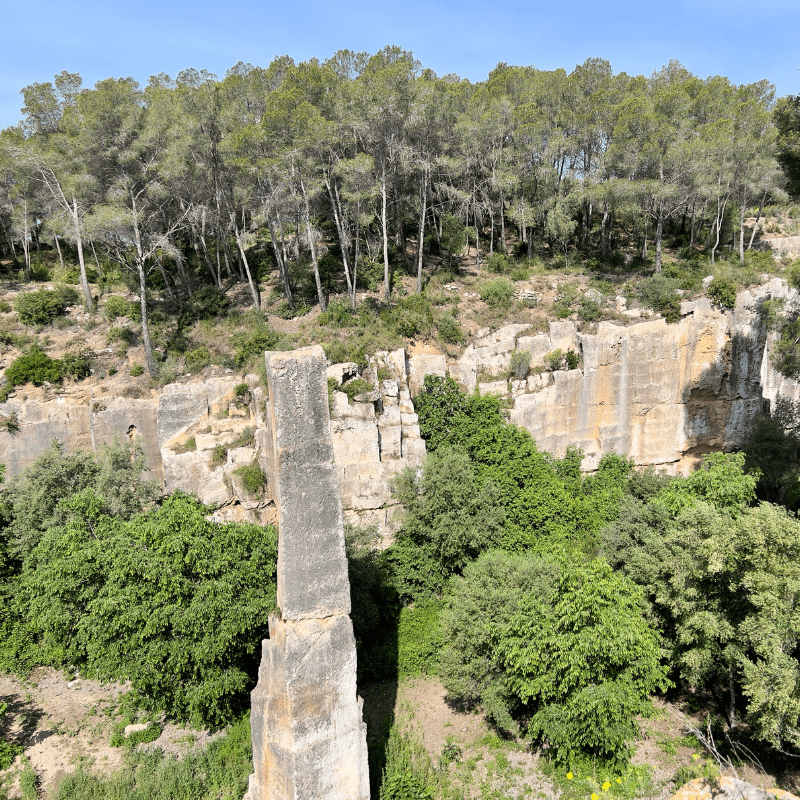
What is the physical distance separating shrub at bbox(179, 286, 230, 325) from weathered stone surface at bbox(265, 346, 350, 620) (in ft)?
57.6

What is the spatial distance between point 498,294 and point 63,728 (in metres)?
22.3

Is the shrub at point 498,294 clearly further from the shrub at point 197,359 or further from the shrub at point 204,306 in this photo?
the shrub at point 197,359

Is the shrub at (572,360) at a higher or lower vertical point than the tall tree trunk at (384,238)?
lower

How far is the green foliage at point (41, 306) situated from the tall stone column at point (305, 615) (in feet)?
64.6

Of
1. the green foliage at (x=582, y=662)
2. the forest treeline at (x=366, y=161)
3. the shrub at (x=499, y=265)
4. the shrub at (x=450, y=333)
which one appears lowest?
the green foliage at (x=582, y=662)

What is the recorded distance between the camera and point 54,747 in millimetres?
12086

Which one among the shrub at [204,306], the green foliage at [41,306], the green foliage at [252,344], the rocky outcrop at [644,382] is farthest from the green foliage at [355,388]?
the green foliage at [41,306]

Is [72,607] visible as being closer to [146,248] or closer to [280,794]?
[280,794]

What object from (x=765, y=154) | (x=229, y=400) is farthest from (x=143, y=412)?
(x=765, y=154)

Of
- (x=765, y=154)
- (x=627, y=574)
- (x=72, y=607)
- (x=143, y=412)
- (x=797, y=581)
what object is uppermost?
(x=765, y=154)

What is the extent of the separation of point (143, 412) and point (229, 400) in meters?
3.12

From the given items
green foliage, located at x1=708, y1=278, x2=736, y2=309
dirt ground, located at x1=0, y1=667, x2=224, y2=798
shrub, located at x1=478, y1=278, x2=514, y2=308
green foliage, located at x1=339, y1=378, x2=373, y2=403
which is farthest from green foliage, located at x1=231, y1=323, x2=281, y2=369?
green foliage, located at x1=708, y1=278, x2=736, y2=309

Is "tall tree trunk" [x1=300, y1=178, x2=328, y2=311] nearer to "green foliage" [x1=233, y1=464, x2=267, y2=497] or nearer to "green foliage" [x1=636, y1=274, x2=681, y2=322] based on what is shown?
"green foliage" [x1=233, y1=464, x2=267, y2=497]

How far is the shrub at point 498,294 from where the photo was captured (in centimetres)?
2461
